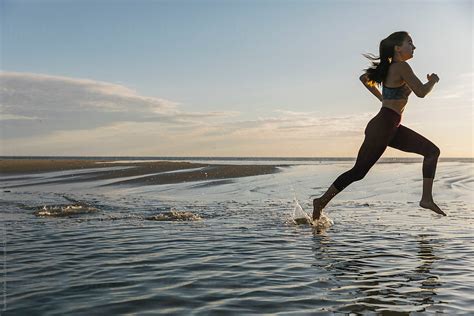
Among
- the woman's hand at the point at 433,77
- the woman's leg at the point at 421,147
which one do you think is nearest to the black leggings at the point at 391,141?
the woman's leg at the point at 421,147

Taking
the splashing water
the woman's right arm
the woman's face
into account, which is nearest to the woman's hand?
the woman's right arm

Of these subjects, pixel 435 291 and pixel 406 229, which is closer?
pixel 435 291

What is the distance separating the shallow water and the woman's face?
2447mm

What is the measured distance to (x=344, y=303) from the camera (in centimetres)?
411

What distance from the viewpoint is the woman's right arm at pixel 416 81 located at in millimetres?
6266

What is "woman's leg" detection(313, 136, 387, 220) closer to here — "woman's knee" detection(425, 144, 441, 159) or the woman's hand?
"woman's knee" detection(425, 144, 441, 159)

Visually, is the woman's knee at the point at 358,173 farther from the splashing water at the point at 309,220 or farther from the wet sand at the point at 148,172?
the wet sand at the point at 148,172

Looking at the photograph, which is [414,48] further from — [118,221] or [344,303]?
[118,221]

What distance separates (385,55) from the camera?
6.70 m

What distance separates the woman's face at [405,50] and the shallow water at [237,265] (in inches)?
96.3

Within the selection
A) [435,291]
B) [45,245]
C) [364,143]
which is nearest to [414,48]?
[364,143]

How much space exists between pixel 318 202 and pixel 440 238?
1.80m

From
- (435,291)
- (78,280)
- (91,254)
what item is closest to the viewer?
(435,291)

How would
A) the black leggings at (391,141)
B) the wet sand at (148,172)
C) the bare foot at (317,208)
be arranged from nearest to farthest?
the black leggings at (391,141) < the bare foot at (317,208) < the wet sand at (148,172)
